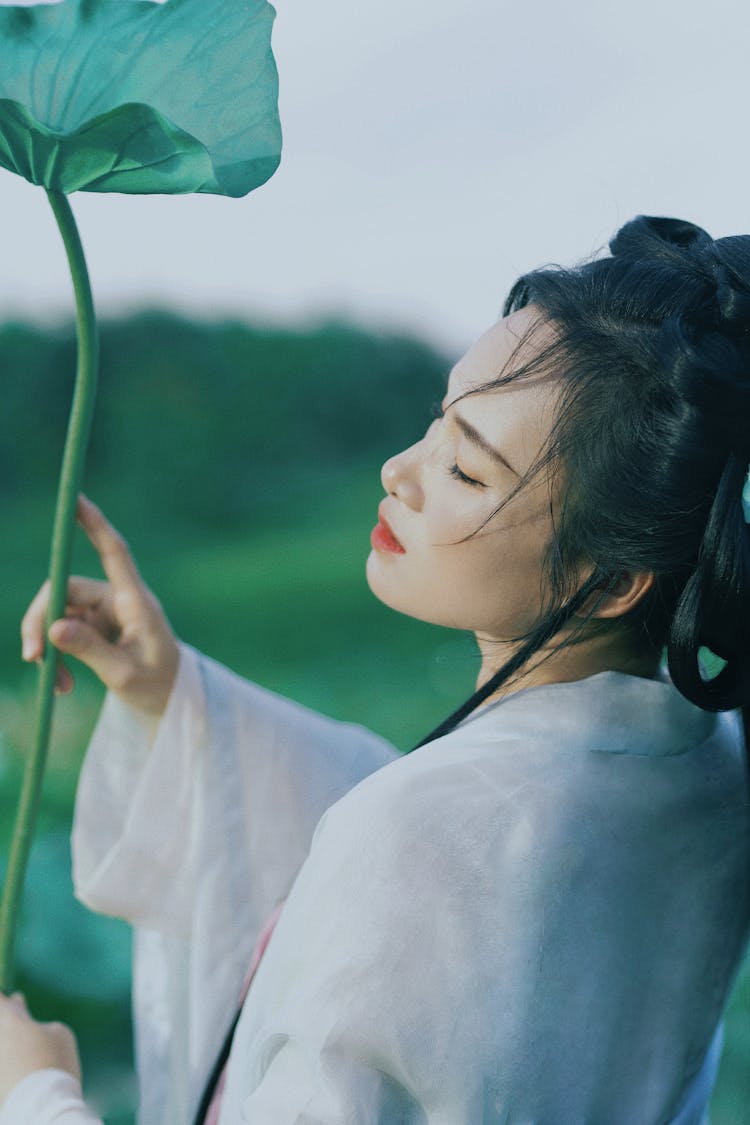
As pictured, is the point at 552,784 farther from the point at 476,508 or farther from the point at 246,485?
the point at 246,485

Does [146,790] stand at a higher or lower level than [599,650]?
lower

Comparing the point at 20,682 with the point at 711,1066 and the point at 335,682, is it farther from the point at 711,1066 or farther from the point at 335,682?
the point at 711,1066

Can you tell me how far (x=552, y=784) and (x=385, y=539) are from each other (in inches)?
6.8

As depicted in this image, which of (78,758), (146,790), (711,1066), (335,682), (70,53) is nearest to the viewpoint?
(70,53)

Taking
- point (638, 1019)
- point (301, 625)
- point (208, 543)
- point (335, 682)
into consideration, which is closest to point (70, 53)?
point (638, 1019)

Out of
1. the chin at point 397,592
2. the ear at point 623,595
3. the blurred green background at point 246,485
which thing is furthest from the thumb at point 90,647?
the blurred green background at point 246,485

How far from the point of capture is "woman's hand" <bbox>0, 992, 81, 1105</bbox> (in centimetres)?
76

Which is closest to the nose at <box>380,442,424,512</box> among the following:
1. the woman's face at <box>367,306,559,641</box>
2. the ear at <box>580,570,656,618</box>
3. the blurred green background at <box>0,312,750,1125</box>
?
the woman's face at <box>367,306,559,641</box>

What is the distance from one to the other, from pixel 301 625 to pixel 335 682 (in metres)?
0.44

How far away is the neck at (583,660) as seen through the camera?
0.74m

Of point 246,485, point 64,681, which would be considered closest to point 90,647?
point 64,681

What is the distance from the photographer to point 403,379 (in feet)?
16.6

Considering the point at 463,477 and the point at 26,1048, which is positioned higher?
the point at 463,477

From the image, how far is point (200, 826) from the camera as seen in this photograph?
0.95 m
